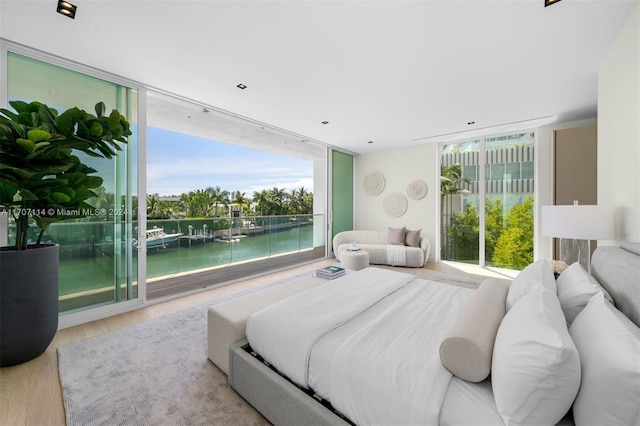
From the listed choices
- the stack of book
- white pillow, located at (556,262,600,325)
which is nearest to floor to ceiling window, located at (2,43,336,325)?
the stack of book

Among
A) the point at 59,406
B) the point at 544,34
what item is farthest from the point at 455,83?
the point at 59,406

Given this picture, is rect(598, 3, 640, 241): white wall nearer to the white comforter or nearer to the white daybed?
the white comforter

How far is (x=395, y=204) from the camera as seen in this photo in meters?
6.27

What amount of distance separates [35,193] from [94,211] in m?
0.90

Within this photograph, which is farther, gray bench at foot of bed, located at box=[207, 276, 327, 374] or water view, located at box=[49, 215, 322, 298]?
water view, located at box=[49, 215, 322, 298]

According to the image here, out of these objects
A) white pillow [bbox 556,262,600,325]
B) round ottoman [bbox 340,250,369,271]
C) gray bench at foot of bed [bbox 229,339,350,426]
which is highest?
white pillow [bbox 556,262,600,325]

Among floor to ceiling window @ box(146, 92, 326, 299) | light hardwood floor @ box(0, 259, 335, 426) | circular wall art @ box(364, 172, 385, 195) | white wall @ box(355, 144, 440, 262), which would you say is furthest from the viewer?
circular wall art @ box(364, 172, 385, 195)

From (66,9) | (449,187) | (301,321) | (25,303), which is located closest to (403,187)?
(449,187)

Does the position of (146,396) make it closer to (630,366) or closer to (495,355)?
(495,355)

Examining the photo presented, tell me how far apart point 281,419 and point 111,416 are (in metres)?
1.02

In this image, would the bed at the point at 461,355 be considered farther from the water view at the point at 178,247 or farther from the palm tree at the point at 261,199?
the palm tree at the point at 261,199

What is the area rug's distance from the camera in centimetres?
152

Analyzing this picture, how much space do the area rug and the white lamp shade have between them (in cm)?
273

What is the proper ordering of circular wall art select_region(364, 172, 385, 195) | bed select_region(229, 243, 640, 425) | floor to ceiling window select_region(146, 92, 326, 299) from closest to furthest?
bed select_region(229, 243, 640, 425)
floor to ceiling window select_region(146, 92, 326, 299)
circular wall art select_region(364, 172, 385, 195)
